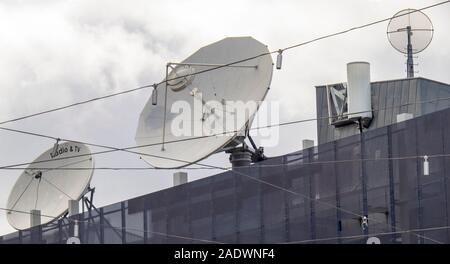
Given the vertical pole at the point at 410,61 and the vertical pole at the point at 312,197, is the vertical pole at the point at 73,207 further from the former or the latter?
the vertical pole at the point at 410,61

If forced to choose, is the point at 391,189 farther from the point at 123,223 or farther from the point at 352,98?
the point at 123,223

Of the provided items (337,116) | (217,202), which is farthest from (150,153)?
(337,116)

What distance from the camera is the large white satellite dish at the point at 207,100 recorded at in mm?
61938

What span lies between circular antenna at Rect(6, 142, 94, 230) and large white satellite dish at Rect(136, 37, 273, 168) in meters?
6.74

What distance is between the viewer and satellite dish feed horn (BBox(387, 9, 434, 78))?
219 ft

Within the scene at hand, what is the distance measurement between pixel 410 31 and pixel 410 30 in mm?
133

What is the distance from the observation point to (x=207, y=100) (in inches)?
2544

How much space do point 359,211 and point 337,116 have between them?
37.2ft

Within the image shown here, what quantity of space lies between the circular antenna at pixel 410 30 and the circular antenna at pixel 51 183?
58.4ft

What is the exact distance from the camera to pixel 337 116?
69.5m

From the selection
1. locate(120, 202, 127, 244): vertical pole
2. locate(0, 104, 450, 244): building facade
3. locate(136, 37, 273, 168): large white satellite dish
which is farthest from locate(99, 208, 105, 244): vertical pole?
locate(136, 37, 273, 168): large white satellite dish

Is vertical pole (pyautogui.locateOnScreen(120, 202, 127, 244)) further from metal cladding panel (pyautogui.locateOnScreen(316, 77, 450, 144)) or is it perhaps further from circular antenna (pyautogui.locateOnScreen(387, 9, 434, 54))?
circular antenna (pyautogui.locateOnScreen(387, 9, 434, 54))

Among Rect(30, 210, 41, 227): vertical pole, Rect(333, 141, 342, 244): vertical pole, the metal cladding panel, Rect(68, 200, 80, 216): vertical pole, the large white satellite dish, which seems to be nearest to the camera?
Rect(333, 141, 342, 244): vertical pole
